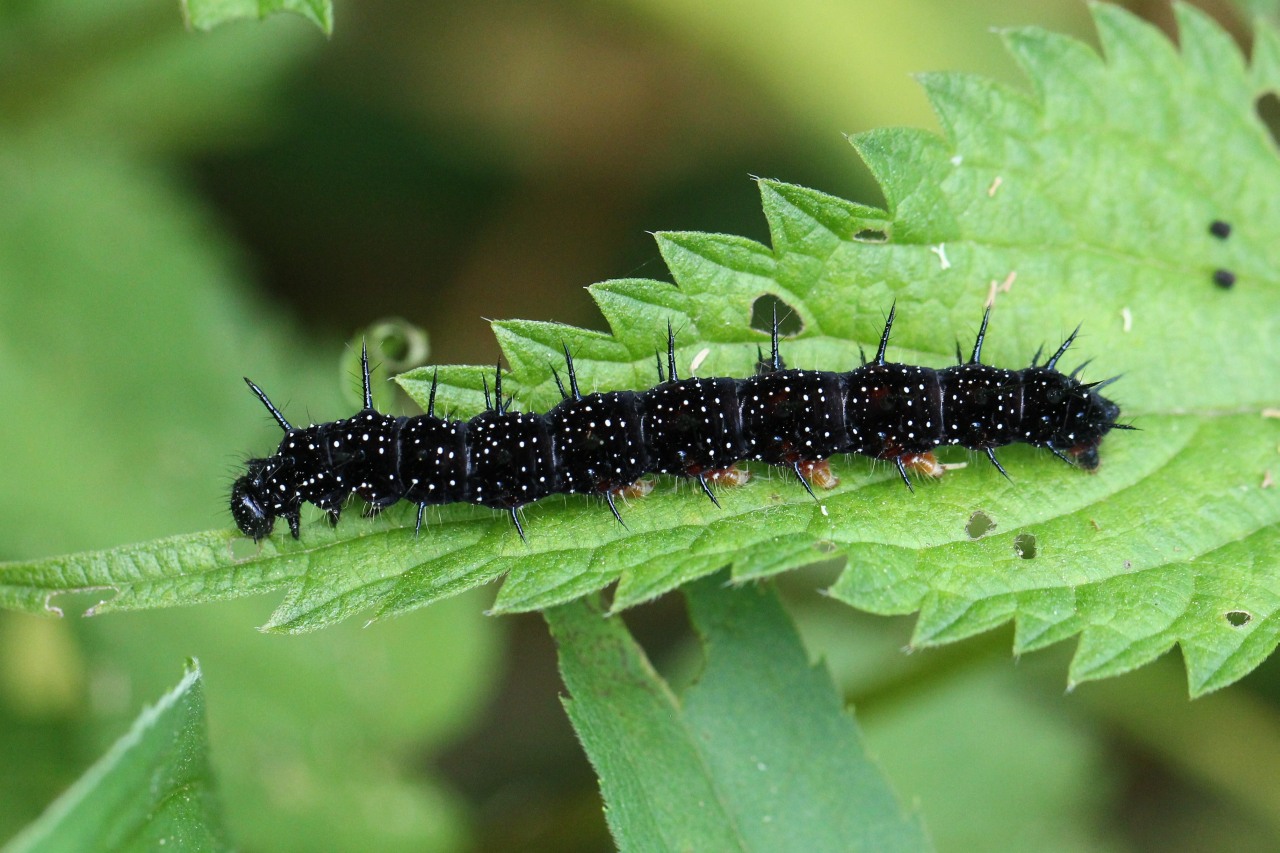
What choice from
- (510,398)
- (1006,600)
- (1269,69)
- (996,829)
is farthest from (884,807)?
(1269,69)

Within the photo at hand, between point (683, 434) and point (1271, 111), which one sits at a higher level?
point (1271, 111)

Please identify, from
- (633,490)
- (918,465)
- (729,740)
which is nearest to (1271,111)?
(918,465)

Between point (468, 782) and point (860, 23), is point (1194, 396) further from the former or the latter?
point (468, 782)

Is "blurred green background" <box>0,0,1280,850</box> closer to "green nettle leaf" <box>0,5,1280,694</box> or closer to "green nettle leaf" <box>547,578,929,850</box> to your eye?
"green nettle leaf" <box>0,5,1280,694</box>

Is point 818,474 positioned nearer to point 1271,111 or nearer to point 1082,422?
point 1082,422

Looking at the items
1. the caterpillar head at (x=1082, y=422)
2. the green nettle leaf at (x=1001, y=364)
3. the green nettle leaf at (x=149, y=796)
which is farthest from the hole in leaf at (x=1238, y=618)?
the green nettle leaf at (x=149, y=796)

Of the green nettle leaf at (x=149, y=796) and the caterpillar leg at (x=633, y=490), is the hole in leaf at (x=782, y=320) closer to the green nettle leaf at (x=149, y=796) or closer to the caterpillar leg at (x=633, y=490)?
the caterpillar leg at (x=633, y=490)
